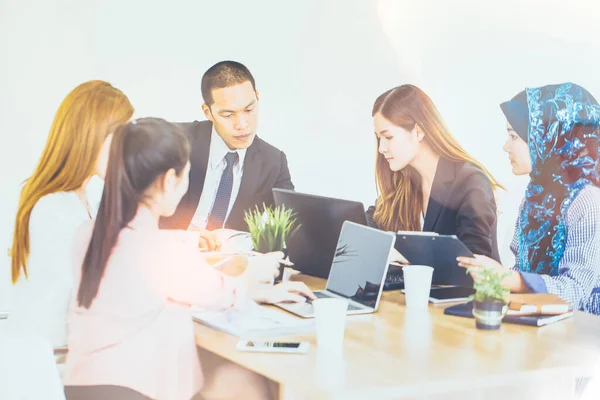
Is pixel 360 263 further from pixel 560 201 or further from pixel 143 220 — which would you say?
pixel 560 201

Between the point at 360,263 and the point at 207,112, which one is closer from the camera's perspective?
the point at 360,263

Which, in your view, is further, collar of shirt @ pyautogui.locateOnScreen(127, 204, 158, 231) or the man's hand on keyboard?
the man's hand on keyboard

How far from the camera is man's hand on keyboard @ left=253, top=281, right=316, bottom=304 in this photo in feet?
6.63

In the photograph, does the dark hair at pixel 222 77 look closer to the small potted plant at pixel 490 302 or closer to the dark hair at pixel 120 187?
the dark hair at pixel 120 187

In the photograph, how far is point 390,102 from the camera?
2.72m

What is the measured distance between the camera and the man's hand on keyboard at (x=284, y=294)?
6.63 ft

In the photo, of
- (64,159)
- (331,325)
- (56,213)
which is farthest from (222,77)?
(331,325)

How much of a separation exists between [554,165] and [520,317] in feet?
2.66

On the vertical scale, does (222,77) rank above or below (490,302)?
above

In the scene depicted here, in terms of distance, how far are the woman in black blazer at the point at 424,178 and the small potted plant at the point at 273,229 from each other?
18.8 inches

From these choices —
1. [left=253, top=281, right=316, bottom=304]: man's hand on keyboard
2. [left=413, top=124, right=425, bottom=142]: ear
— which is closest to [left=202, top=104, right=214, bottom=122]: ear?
[left=253, top=281, right=316, bottom=304]: man's hand on keyboard

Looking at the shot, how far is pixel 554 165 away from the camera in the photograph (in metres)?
2.49

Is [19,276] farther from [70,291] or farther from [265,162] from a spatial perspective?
[265,162]

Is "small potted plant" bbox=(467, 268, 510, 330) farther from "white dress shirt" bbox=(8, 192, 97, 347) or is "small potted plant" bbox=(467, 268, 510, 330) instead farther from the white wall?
"white dress shirt" bbox=(8, 192, 97, 347)
